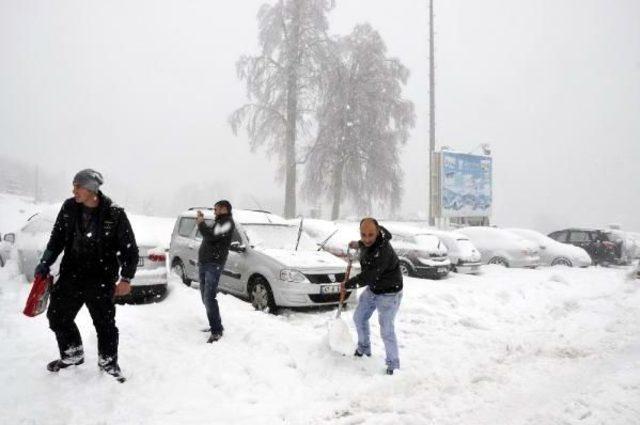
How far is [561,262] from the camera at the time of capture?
653 inches

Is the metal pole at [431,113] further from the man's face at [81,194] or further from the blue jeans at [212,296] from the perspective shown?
the man's face at [81,194]

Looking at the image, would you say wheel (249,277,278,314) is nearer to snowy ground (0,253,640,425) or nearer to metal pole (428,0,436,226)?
snowy ground (0,253,640,425)

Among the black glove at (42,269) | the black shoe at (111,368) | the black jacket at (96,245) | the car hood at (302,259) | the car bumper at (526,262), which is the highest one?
the black jacket at (96,245)

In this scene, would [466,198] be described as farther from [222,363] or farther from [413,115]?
[222,363]

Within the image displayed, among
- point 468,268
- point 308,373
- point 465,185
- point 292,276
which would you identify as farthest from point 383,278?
point 465,185

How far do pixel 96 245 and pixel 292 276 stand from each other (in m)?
3.69

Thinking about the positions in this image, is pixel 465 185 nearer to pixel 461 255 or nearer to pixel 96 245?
pixel 461 255

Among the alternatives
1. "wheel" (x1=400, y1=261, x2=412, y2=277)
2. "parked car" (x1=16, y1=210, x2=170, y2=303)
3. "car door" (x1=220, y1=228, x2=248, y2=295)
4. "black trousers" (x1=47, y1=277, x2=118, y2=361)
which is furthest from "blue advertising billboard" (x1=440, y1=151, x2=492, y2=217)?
"black trousers" (x1=47, y1=277, x2=118, y2=361)

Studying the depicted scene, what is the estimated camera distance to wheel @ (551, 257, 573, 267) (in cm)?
1641

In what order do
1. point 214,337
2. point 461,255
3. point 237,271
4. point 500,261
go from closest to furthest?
point 214,337 → point 237,271 → point 461,255 → point 500,261

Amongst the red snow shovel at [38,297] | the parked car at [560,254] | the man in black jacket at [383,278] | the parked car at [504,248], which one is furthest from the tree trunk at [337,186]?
the red snow shovel at [38,297]

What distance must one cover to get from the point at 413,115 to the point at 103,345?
24.3 metres

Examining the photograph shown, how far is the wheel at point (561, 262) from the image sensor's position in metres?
16.4

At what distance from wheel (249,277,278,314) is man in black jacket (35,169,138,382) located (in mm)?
3315
